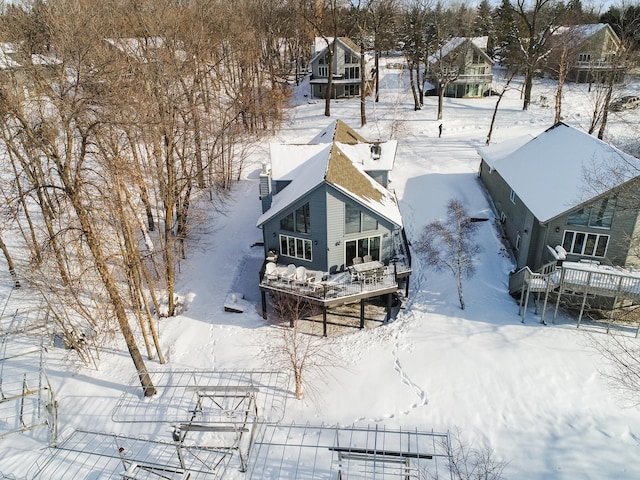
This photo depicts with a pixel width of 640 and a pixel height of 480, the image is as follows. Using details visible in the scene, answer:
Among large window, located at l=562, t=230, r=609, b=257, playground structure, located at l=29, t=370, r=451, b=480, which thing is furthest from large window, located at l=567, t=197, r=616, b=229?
playground structure, located at l=29, t=370, r=451, b=480

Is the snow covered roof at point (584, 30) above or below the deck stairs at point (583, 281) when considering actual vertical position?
above

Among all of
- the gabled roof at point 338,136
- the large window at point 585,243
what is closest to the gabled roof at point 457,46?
the gabled roof at point 338,136

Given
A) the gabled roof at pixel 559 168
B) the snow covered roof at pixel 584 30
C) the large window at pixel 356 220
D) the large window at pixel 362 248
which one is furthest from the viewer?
the snow covered roof at pixel 584 30

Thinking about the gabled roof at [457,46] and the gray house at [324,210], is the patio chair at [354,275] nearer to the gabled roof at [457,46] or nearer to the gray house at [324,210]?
the gray house at [324,210]

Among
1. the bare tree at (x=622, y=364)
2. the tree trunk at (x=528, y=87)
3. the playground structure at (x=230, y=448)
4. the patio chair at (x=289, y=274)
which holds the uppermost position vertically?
the tree trunk at (x=528, y=87)

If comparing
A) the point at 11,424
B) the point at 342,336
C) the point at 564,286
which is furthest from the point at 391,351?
the point at 11,424

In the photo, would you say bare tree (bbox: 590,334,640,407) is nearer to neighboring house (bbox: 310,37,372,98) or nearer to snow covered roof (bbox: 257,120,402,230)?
snow covered roof (bbox: 257,120,402,230)

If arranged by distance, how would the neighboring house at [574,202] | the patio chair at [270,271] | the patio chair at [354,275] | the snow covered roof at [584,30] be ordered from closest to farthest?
the neighboring house at [574,202], the patio chair at [354,275], the patio chair at [270,271], the snow covered roof at [584,30]

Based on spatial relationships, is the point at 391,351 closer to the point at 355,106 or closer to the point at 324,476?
the point at 324,476
